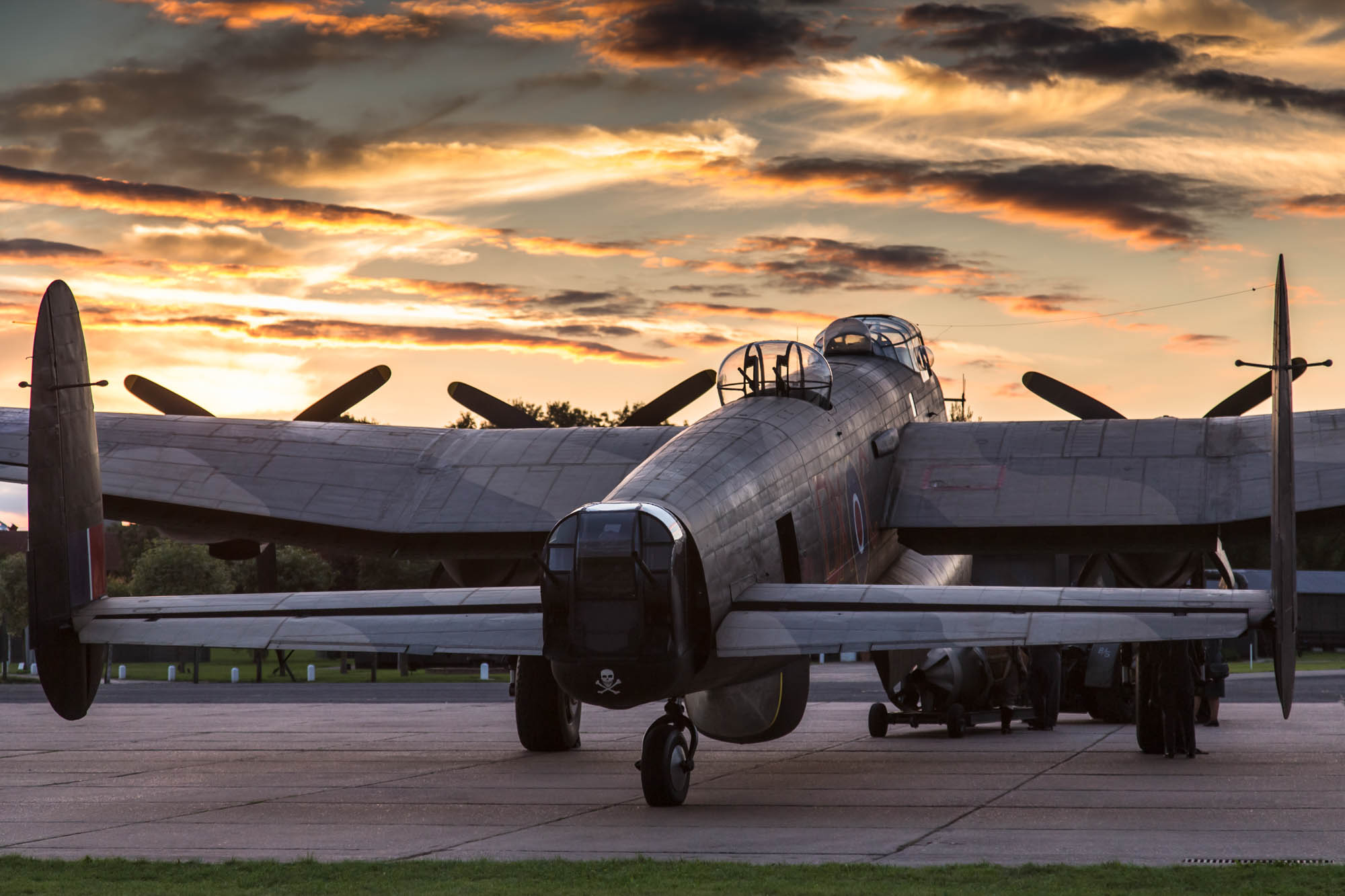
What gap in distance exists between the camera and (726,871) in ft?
35.8

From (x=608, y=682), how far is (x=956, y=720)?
11.2 m

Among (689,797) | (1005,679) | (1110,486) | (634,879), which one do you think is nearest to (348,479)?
(689,797)

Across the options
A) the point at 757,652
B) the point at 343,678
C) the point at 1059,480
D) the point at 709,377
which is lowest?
the point at 343,678

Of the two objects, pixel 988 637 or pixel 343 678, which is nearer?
pixel 988 637

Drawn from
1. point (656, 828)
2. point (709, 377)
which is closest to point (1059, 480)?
point (709, 377)

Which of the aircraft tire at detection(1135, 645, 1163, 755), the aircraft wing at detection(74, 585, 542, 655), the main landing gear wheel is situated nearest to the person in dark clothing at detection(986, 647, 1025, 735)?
A: the main landing gear wheel

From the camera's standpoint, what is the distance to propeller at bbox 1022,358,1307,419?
2419cm

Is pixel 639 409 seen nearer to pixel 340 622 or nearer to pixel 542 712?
pixel 542 712

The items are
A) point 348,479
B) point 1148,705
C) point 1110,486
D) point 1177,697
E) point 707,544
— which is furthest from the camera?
point 348,479

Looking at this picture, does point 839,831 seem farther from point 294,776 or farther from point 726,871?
point 294,776

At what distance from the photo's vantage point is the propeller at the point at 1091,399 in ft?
79.4

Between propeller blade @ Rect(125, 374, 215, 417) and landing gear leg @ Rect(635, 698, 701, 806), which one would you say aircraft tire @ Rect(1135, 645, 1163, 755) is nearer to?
landing gear leg @ Rect(635, 698, 701, 806)

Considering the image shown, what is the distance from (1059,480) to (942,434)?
2.22 meters

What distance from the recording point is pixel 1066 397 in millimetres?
25500
